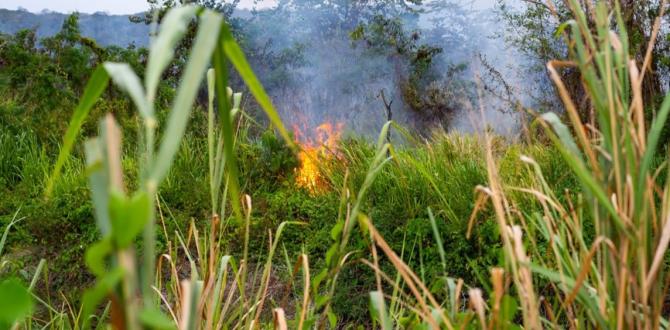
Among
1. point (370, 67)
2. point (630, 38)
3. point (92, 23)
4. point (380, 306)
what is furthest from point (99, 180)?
point (92, 23)

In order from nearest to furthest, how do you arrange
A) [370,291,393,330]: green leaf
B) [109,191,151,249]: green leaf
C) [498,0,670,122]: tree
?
[109,191,151,249]: green leaf
[370,291,393,330]: green leaf
[498,0,670,122]: tree

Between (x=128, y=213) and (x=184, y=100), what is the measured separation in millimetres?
85

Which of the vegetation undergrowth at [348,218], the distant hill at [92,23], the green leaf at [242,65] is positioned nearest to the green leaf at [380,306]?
the vegetation undergrowth at [348,218]

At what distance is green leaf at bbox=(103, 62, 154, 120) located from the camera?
0.36m

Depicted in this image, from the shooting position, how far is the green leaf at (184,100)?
386mm

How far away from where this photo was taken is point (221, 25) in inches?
17.9

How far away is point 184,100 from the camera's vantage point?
396mm

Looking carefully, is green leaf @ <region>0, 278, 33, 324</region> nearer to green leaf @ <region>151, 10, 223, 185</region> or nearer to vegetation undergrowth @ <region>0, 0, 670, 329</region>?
vegetation undergrowth @ <region>0, 0, 670, 329</region>

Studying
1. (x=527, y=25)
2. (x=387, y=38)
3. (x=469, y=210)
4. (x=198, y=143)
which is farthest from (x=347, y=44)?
(x=469, y=210)

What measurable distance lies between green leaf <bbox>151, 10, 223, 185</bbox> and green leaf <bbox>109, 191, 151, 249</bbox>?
4 centimetres

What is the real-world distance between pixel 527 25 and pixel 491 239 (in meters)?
4.40

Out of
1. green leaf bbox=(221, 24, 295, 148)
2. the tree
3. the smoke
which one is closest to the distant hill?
the smoke

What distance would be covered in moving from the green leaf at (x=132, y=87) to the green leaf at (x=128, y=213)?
0.14 feet

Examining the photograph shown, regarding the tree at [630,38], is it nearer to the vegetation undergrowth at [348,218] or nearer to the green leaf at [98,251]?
the vegetation undergrowth at [348,218]
